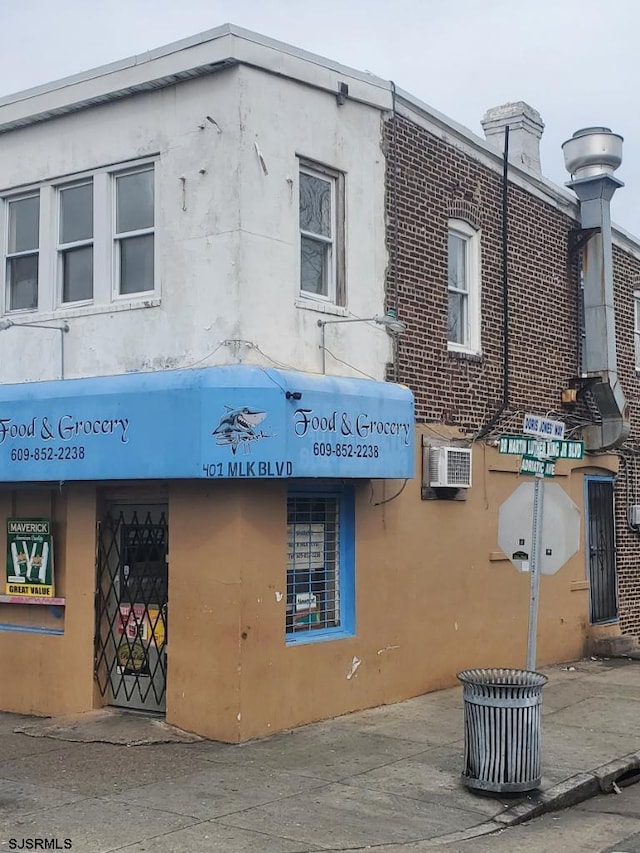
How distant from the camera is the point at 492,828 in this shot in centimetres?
740

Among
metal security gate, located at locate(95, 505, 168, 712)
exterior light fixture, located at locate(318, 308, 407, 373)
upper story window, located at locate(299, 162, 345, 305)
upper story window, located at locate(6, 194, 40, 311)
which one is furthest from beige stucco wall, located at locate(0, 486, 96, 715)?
upper story window, located at locate(299, 162, 345, 305)

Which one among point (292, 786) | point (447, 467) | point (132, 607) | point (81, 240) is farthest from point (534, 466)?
point (81, 240)

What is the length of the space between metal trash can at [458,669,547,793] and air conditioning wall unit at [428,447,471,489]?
13.9 feet

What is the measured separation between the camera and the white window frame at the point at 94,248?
1073 centimetres

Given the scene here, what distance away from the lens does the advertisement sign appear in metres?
9.36

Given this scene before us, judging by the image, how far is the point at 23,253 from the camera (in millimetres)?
11711

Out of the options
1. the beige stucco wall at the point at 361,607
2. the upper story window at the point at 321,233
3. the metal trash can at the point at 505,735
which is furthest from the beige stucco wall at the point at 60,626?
the metal trash can at the point at 505,735

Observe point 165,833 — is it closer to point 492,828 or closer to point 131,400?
point 492,828

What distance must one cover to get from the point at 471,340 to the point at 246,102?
4.59 metres

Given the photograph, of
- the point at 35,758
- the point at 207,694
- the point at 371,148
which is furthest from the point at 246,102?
the point at 35,758

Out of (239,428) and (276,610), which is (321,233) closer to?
(239,428)

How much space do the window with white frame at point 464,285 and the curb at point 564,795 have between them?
5660 mm

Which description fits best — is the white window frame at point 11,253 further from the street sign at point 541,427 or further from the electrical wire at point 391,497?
the street sign at point 541,427

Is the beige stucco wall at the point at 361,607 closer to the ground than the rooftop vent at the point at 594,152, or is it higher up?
closer to the ground
